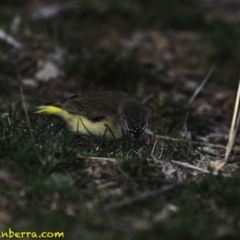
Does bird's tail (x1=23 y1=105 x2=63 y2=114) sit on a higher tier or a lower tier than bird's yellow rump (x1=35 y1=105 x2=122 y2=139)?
higher

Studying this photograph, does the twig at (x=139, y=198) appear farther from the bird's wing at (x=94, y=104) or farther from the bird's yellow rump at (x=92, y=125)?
the bird's wing at (x=94, y=104)

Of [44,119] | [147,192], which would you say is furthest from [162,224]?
[44,119]

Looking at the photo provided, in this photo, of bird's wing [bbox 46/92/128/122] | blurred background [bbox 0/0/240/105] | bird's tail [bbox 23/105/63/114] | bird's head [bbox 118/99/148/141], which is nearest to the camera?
bird's head [bbox 118/99/148/141]

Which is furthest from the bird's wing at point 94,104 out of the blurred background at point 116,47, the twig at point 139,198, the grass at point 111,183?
the twig at point 139,198

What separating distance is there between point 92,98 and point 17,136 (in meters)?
1.47

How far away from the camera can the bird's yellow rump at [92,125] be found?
7.42m

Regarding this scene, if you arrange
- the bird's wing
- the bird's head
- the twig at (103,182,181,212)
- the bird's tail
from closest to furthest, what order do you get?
the twig at (103,182,181,212) < the bird's head < the bird's wing < the bird's tail

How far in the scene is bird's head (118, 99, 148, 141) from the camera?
736 cm

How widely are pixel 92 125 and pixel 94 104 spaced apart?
1.21 ft

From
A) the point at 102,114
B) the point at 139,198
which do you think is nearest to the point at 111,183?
the point at 139,198

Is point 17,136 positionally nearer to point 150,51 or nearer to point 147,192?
point 147,192

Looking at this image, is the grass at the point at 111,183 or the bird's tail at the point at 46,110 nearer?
the grass at the point at 111,183

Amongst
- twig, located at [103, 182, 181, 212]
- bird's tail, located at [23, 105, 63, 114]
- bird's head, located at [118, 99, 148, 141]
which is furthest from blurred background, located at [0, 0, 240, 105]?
twig, located at [103, 182, 181, 212]

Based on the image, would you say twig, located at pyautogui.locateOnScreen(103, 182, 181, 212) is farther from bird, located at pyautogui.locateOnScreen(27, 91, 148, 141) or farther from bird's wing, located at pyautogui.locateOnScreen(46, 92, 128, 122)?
bird's wing, located at pyautogui.locateOnScreen(46, 92, 128, 122)
